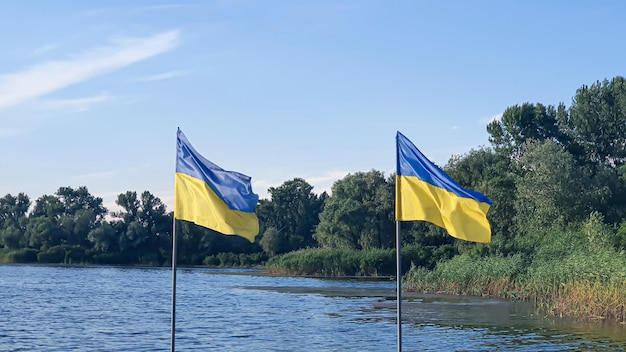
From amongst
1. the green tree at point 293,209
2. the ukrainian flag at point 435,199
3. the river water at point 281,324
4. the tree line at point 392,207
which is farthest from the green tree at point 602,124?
the ukrainian flag at point 435,199

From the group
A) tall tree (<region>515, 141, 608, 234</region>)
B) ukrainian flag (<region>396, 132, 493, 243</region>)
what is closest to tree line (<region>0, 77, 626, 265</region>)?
tall tree (<region>515, 141, 608, 234</region>)

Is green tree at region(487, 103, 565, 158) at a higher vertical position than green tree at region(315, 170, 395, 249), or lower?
higher

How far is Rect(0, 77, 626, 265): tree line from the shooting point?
252 feet

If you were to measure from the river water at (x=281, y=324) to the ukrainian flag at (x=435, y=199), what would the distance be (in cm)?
1383

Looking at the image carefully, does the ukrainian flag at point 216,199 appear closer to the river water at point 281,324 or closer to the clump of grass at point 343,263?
the river water at point 281,324

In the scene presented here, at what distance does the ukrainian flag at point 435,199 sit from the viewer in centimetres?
1527

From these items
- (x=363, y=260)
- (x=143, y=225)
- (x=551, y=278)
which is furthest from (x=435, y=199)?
(x=143, y=225)

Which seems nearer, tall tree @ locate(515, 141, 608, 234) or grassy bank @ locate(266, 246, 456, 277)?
tall tree @ locate(515, 141, 608, 234)

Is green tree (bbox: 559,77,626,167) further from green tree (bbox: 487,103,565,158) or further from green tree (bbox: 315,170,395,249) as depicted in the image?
green tree (bbox: 315,170,395,249)

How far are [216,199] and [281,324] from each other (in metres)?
22.5

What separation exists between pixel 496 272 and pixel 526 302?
490 centimetres

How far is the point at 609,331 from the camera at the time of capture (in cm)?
3147

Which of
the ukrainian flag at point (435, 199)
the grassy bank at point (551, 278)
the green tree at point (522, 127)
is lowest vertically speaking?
the grassy bank at point (551, 278)

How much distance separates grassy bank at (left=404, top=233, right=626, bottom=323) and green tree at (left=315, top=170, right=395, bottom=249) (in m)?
39.7
